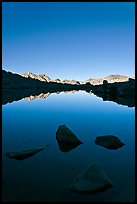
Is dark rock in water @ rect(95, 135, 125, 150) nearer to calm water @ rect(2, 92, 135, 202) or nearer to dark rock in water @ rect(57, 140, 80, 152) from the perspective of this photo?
calm water @ rect(2, 92, 135, 202)

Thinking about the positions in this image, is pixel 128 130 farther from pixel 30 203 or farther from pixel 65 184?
pixel 30 203

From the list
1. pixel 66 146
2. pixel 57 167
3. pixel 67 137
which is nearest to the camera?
pixel 57 167

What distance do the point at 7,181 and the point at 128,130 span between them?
15.2 metres

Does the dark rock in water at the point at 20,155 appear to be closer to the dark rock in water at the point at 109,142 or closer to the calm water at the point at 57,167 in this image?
the calm water at the point at 57,167

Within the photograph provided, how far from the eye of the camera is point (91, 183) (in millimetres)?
10445

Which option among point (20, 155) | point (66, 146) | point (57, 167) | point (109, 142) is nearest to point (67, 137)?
point (66, 146)

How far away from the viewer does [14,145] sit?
18.4m

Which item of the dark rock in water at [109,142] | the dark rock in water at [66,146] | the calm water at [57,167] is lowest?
the calm water at [57,167]

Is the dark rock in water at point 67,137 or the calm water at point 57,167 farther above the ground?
the dark rock in water at point 67,137

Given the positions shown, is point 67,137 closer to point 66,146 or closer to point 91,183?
point 66,146

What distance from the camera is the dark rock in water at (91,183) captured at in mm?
10297

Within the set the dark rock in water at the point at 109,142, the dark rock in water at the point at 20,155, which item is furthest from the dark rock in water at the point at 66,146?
the dark rock in water at the point at 20,155

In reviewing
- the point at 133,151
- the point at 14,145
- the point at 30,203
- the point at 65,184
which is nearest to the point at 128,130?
the point at 133,151

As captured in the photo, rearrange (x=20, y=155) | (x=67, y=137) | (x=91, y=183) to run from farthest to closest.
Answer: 1. (x=67, y=137)
2. (x=20, y=155)
3. (x=91, y=183)
